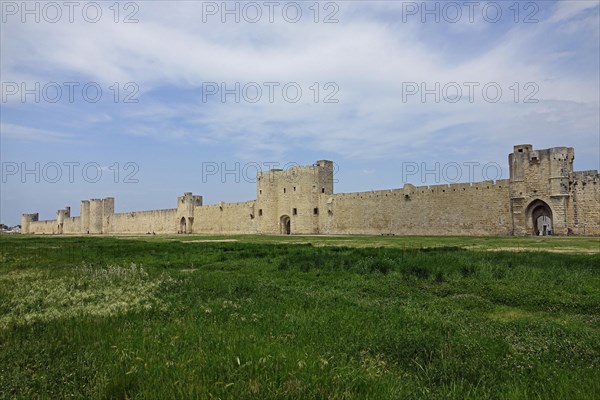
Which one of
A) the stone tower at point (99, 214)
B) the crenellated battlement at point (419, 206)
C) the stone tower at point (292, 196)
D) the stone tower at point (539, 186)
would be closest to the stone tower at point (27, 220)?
the stone tower at point (99, 214)

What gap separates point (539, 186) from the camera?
26453mm

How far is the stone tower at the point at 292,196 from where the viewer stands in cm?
4045

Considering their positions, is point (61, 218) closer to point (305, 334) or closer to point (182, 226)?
point (182, 226)

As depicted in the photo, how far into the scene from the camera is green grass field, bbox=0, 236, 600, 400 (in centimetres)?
323

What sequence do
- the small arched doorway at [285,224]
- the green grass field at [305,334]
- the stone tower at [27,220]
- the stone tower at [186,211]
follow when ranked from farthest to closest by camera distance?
the stone tower at [27,220] → the stone tower at [186,211] → the small arched doorway at [285,224] → the green grass field at [305,334]

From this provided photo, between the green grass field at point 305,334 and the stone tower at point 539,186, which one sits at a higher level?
the stone tower at point 539,186

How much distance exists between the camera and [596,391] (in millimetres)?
3184

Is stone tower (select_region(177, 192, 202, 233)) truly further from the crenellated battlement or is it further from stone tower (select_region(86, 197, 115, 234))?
stone tower (select_region(86, 197, 115, 234))

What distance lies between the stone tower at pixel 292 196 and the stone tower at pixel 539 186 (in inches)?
653

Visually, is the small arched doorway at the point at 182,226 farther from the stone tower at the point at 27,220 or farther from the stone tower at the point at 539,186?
the stone tower at the point at 27,220

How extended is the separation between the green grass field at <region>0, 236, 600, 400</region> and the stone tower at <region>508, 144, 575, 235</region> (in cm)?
1891

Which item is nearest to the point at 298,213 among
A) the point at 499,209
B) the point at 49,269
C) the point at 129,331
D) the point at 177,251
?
the point at 499,209

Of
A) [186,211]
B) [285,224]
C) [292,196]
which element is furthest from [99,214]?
[292,196]

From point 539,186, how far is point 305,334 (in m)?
25.8
